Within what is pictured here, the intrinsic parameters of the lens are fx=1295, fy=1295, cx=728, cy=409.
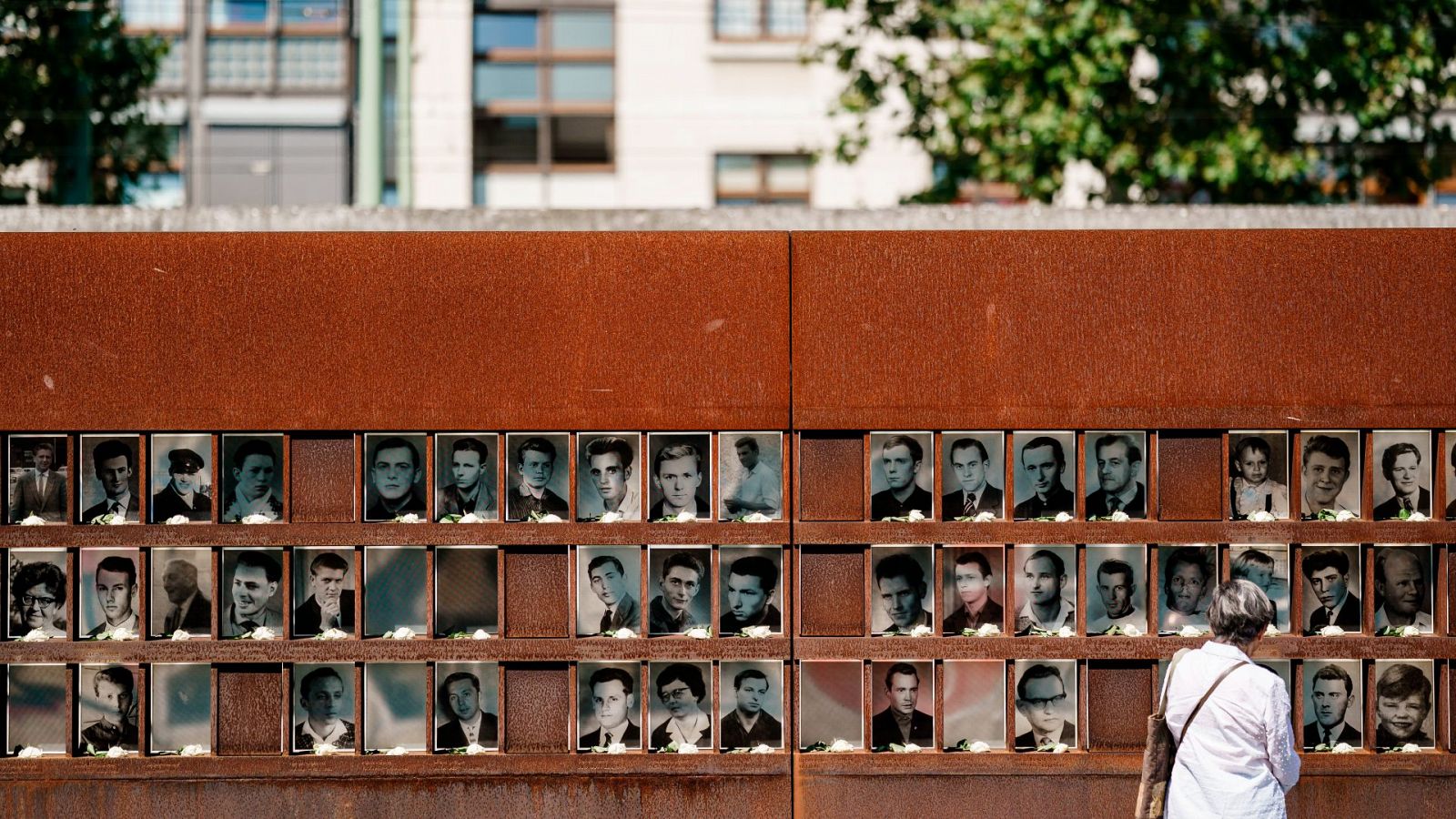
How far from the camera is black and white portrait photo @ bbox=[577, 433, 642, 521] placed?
4449 mm

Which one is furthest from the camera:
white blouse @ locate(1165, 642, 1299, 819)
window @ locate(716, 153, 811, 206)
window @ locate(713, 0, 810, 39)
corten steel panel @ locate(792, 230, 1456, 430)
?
window @ locate(716, 153, 811, 206)

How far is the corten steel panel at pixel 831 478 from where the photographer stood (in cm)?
439

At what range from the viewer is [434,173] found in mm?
16297

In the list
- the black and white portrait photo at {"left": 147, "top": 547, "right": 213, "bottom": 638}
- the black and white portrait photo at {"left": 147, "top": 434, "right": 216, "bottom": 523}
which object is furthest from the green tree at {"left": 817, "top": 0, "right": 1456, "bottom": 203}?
the black and white portrait photo at {"left": 147, "top": 547, "right": 213, "bottom": 638}

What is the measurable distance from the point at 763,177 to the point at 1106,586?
40.6ft

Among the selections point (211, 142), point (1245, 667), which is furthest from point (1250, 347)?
point (211, 142)

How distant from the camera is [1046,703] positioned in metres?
4.46

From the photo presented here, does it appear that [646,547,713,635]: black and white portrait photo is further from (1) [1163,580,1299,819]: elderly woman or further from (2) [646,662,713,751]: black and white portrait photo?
(1) [1163,580,1299,819]: elderly woman

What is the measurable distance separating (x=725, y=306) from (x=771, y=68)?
1241 cm

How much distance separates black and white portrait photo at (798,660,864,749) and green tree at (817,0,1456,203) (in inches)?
270

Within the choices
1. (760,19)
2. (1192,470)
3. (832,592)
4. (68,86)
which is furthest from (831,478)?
(760,19)

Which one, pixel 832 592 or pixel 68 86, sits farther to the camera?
pixel 68 86

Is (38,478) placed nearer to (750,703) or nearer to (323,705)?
(323,705)

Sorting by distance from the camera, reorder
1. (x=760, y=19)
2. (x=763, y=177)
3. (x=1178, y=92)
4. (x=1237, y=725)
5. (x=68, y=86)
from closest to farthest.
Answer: (x=1237, y=725)
(x=1178, y=92)
(x=68, y=86)
(x=760, y=19)
(x=763, y=177)
